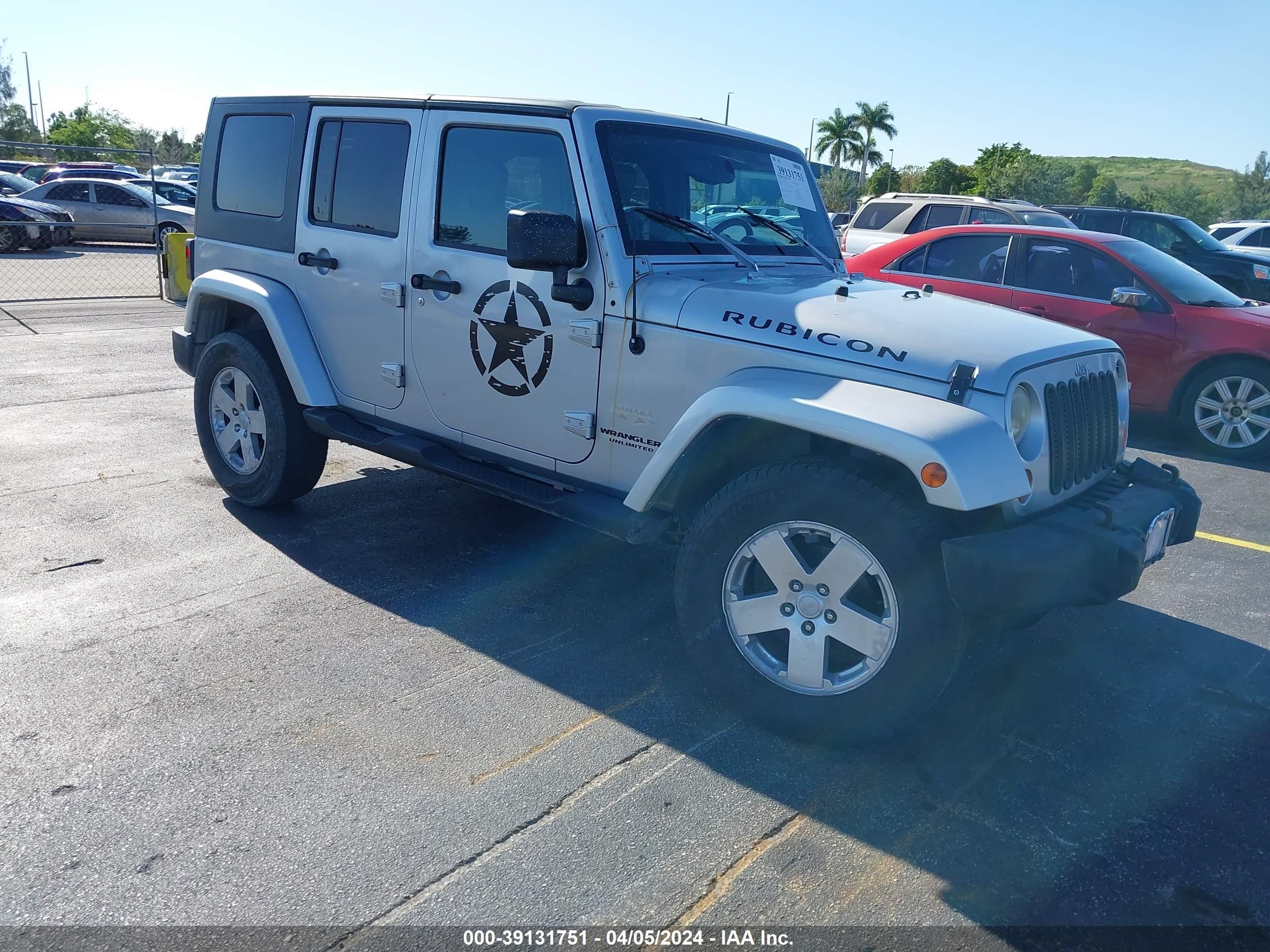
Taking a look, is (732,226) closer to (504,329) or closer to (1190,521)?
(504,329)

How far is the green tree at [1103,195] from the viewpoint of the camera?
186ft

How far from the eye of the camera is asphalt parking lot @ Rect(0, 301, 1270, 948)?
263cm

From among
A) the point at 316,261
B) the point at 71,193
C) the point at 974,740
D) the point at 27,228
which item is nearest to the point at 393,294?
the point at 316,261

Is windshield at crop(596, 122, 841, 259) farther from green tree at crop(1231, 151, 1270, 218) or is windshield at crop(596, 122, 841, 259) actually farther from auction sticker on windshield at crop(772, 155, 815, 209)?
green tree at crop(1231, 151, 1270, 218)

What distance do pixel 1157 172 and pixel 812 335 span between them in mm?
158291

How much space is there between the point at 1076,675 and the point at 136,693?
11.4 ft

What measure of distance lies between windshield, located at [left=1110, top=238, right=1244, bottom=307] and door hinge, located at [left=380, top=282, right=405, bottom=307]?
20.7 feet

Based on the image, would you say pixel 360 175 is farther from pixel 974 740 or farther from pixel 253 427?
pixel 974 740

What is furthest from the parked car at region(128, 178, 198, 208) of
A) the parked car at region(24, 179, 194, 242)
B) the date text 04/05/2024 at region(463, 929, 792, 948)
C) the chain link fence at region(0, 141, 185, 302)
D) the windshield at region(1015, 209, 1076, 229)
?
the date text 04/05/2024 at region(463, 929, 792, 948)

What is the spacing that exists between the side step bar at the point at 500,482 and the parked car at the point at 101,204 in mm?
20138

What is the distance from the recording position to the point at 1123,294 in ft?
25.7

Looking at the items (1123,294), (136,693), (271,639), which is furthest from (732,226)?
(1123,294)

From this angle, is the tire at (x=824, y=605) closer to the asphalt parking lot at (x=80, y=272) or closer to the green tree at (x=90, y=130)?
the asphalt parking lot at (x=80, y=272)

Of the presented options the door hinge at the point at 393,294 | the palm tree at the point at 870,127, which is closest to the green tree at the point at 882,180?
the palm tree at the point at 870,127
